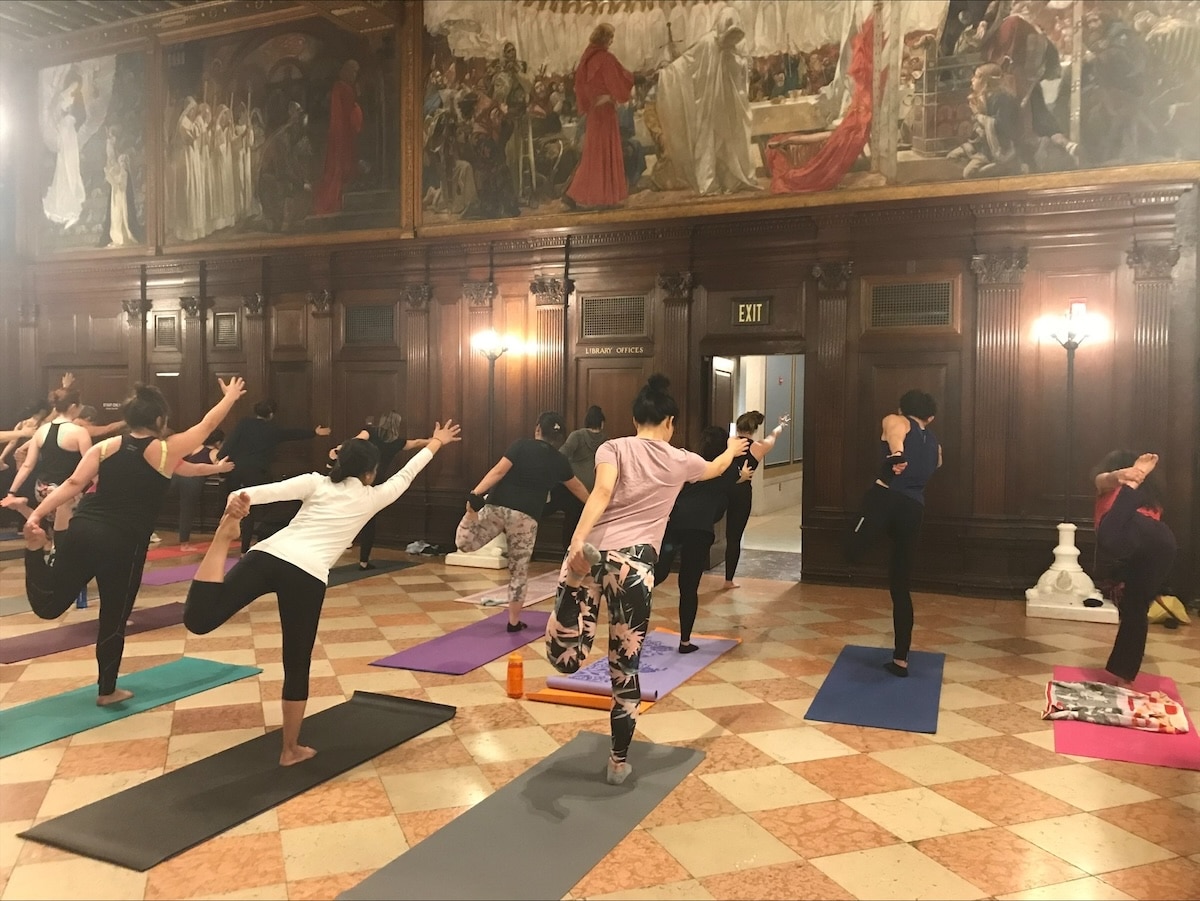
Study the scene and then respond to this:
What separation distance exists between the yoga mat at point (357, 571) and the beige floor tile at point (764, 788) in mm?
5564

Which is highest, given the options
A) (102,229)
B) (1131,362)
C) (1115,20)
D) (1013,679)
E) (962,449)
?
(1115,20)

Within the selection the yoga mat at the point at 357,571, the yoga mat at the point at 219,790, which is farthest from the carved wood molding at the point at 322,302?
the yoga mat at the point at 219,790

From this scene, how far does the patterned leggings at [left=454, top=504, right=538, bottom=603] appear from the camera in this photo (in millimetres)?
6613

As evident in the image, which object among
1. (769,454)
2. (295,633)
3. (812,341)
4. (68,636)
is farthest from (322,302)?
(295,633)

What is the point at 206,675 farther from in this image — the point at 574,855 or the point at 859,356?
the point at 859,356

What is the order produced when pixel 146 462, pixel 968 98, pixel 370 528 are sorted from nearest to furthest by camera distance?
1. pixel 146 462
2. pixel 968 98
3. pixel 370 528

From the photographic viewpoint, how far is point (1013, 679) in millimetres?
5793

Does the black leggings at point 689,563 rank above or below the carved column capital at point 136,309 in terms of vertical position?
below

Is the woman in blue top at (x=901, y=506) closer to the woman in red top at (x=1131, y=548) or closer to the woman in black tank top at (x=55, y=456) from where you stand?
the woman in red top at (x=1131, y=548)

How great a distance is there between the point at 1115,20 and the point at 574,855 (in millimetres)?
9012

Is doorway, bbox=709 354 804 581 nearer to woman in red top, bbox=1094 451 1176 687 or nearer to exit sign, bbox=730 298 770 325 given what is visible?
exit sign, bbox=730 298 770 325

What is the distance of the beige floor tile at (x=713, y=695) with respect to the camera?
17.1 ft

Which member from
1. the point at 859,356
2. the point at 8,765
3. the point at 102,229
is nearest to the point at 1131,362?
the point at 859,356

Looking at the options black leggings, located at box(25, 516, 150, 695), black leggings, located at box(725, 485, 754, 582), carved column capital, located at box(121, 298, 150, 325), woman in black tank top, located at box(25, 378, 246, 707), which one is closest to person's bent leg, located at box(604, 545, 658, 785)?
woman in black tank top, located at box(25, 378, 246, 707)
